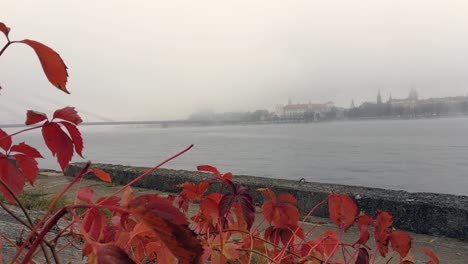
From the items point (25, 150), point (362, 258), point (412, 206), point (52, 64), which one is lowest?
point (412, 206)

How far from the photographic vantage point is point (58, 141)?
0.51 metres

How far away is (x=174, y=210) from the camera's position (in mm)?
283

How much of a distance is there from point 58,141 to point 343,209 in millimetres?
480

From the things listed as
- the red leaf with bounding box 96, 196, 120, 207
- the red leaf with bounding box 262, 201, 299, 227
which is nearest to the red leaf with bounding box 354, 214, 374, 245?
the red leaf with bounding box 262, 201, 299, 227

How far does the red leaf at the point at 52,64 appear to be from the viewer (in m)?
0.39

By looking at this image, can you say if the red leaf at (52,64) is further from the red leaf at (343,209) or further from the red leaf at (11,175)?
the red leaf at (343,209)

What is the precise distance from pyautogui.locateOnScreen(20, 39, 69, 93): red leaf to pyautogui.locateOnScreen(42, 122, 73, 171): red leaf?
0.10m

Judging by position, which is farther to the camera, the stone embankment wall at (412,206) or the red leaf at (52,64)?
the stone embankment wall at (412,206)

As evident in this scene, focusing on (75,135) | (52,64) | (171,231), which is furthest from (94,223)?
(171,231)

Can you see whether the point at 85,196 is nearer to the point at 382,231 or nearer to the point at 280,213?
the point at 280,213

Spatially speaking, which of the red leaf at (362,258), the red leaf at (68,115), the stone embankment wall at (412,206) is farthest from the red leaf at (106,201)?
the stone embankment wall at (412,206)

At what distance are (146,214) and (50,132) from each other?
0.30 m

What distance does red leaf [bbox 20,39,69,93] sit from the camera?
0.39 m

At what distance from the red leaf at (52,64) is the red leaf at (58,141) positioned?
0.10m
